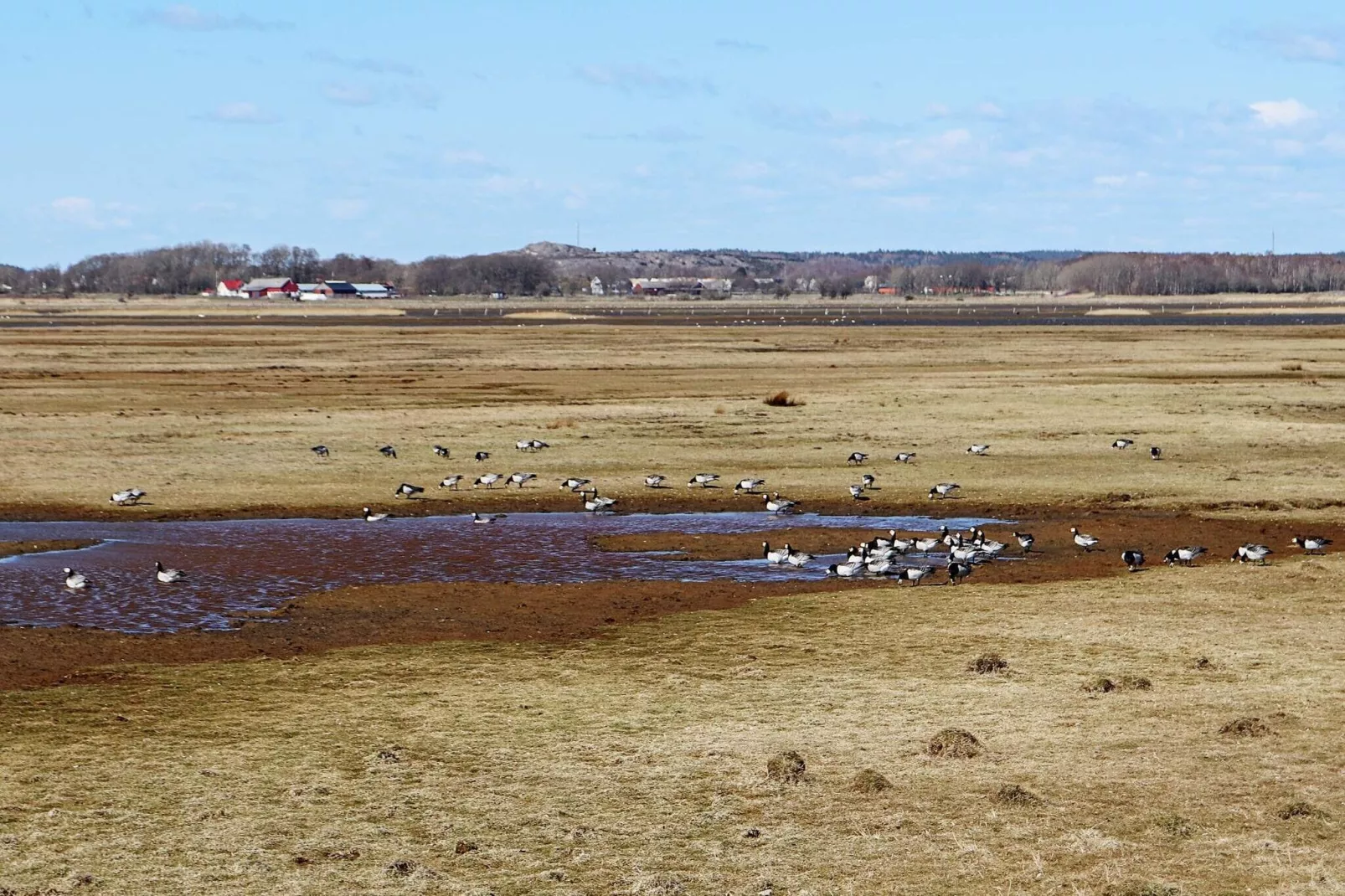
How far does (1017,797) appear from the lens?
1303cm

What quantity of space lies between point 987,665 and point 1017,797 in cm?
514

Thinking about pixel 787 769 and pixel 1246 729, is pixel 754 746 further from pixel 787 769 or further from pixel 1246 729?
pixel 1246 729

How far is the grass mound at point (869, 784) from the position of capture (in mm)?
13438

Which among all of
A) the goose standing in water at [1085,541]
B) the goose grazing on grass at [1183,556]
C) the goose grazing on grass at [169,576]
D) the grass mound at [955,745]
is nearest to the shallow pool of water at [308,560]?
→ the goose grazing on grass at [169,576]

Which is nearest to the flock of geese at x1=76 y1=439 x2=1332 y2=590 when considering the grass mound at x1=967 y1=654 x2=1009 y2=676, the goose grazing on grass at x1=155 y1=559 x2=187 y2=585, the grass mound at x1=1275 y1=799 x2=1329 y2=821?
the goose grazing on grass at x1=155 y1=559 x2=187 y2=585

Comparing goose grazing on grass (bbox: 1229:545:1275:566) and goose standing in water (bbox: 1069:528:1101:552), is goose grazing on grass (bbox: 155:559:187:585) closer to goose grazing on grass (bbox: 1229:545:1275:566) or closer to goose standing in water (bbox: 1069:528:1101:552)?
goose standing in water (bbox: 1069:528:1101:552)

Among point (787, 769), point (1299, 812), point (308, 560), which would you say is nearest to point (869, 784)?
point (787, 769)

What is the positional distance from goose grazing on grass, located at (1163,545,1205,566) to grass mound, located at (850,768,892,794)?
1371 cm

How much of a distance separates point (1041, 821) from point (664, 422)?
119ft

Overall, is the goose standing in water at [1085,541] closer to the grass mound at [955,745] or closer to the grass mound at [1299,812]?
the grass mound at [955,745]

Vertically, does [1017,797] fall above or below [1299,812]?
below

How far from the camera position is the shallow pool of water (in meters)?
22.8

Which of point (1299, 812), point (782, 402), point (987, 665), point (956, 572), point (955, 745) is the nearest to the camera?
point (1299, 812)

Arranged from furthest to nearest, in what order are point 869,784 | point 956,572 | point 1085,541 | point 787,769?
1. point 1085,541
2. point 956,572
3. point 787,769
4. point 869,784
